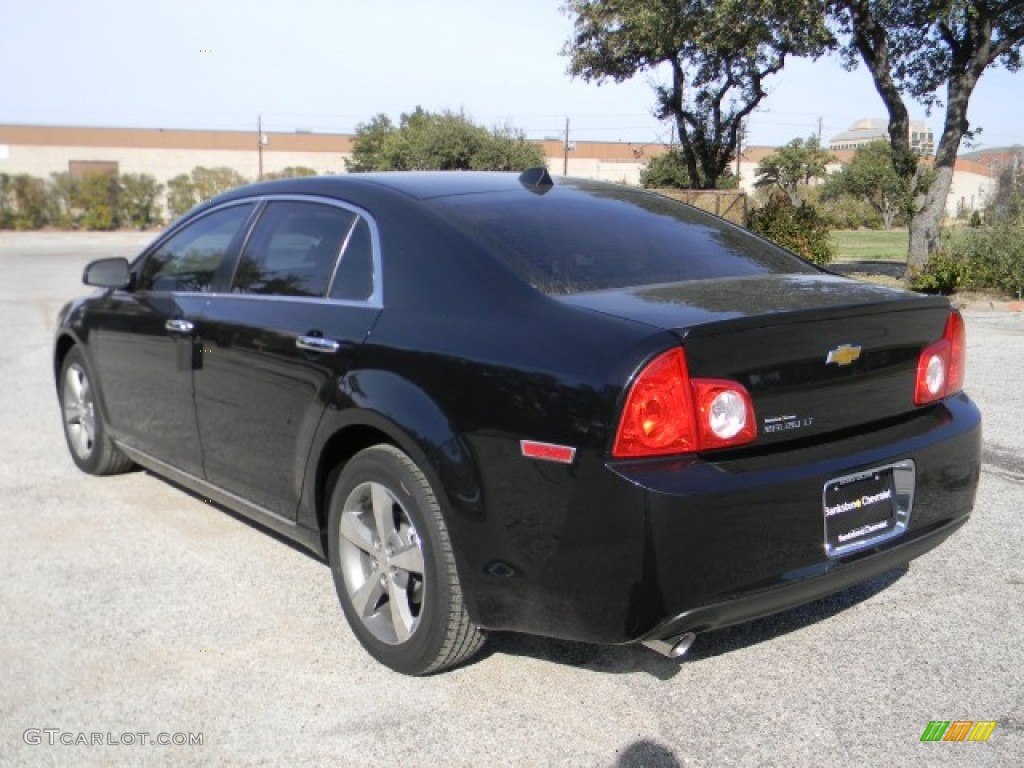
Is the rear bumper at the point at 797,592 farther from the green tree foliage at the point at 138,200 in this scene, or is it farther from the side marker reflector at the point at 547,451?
the green tree foliage at the point at 138,200

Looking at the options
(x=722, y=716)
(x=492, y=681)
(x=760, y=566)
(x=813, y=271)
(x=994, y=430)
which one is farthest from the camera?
(x=994, y=430)

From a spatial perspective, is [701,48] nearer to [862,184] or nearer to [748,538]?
[748,538]

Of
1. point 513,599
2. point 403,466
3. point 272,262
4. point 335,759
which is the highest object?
point 272,262

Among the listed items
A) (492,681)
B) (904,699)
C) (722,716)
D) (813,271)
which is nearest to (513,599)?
(492,681)

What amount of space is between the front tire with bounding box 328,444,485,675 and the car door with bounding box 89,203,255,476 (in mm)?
1257

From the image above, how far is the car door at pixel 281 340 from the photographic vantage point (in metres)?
3.58

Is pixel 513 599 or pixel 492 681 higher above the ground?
pixel 513 599

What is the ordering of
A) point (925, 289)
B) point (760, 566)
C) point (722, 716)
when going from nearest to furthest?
point (760, 566) → point (722, 716) → point (925, 289)

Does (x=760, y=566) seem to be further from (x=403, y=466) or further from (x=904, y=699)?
(x=403, y=466)

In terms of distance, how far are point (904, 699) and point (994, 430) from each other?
13.3 feet

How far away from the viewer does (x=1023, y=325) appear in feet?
40.2

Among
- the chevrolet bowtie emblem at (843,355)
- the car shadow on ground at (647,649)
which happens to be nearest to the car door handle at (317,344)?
the car shadow on ground at (647,649)

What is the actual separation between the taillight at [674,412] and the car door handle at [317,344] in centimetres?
125

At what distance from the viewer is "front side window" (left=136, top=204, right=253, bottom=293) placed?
4.47 m
